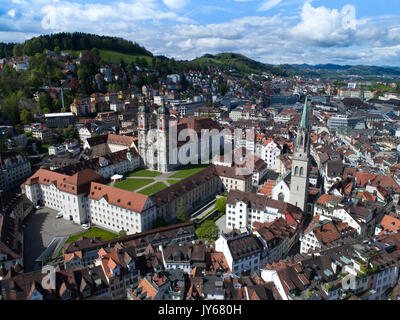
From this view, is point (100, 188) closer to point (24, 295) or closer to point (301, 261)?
point (24, 295)

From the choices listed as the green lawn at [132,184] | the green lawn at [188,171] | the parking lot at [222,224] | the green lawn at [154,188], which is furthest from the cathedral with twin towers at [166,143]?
the green lawn at [154,188]

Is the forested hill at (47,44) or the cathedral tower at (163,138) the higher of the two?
the forested hill at (47,44)

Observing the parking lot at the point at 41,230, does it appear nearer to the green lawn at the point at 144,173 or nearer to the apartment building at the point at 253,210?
the green lawn at the point at 144,173

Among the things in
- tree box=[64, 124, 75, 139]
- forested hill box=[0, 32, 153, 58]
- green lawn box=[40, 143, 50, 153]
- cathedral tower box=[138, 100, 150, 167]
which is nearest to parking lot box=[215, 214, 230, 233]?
cathedral tower box=[138, 100, 150, 167]

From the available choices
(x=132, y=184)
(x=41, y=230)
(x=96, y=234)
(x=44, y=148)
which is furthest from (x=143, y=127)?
(x=41, y=230)

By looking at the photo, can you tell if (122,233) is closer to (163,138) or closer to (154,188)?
(154,188)

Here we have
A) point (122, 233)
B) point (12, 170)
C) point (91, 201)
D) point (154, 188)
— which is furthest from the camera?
point (12, 170)

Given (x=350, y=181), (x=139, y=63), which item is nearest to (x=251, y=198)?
(x=350, y=181)
